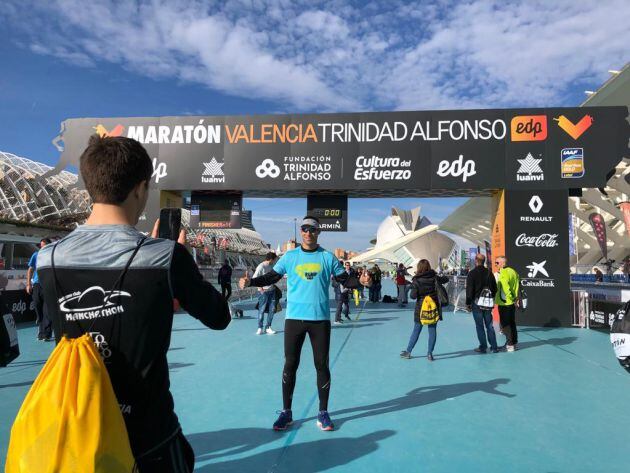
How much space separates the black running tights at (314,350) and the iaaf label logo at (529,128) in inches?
380

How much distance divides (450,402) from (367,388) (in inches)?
41.6

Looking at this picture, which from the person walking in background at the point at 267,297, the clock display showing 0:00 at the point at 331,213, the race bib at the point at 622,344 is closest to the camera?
the race bib at the point at 622,344

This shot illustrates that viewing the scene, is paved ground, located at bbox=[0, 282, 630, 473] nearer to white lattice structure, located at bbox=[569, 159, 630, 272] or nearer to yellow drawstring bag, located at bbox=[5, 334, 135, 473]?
yellow drawstring bag, located at bbox=[5, 334, 135, 473]

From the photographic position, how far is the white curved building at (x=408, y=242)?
205ft

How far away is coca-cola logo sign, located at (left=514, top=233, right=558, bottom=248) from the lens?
38.3ft

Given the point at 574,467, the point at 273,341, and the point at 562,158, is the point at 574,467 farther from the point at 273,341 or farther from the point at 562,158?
the point at 562,158

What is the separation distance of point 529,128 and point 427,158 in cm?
271

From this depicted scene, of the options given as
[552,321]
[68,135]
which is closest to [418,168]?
[552,321]

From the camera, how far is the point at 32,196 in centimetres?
5369

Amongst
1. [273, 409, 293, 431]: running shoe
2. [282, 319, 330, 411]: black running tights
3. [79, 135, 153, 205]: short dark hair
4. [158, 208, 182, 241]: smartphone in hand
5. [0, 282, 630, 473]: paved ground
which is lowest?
[0, 282, 630, 473]: paved ground

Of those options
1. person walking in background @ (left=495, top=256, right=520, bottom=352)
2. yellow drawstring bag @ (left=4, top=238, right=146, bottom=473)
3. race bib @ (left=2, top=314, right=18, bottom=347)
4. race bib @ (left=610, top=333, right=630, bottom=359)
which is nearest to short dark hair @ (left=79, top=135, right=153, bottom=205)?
yellow drawstring bag @ (left=4, top=238, right=146, bottom=473)

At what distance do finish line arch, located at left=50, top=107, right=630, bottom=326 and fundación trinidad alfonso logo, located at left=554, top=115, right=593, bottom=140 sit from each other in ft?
0.08

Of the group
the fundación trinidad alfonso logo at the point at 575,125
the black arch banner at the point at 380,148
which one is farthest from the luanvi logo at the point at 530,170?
the fundación trinidad alfonso logo at the point at 575,125

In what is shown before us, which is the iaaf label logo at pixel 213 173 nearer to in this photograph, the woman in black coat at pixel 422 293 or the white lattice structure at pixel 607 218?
the woman in black coat at pixel 422 293
